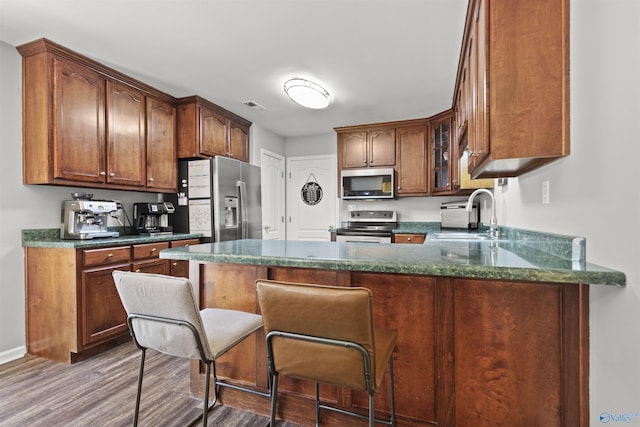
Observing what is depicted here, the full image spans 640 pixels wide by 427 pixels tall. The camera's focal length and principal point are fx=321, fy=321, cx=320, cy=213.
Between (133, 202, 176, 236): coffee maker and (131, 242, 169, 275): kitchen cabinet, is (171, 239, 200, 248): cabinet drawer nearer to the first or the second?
(131, 242, 169, 275): kitchen cabinet

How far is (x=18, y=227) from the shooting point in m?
2.47

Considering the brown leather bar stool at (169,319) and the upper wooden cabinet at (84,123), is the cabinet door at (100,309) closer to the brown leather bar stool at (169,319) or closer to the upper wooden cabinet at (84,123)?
the upper wooden cabinet at (84,123)

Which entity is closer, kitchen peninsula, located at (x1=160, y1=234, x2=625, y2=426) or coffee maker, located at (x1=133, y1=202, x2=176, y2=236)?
kitchen peninsula, located at (x1=160, y1=234, x2=625, y2=426)

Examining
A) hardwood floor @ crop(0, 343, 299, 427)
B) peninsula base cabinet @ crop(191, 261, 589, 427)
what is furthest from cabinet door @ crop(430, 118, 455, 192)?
hardwood floor @ crop(0, 343, 299, 427)

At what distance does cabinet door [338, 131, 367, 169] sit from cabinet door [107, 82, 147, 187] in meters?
2.59

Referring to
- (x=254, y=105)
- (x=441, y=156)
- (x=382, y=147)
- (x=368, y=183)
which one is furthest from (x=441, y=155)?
(x=254, y=105)

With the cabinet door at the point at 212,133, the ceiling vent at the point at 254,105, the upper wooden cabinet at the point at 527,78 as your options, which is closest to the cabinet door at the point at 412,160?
the ceiling vent at the point at 254,105

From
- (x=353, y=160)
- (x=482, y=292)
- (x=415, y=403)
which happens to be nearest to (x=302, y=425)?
(x=415, y=403)

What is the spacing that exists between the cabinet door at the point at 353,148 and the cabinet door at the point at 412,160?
0.48m

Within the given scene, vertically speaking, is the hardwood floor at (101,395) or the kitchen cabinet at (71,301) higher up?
the kitchen cabinet at (71,301)

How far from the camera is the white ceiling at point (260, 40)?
2027mm

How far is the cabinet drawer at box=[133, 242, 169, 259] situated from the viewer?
2756mm

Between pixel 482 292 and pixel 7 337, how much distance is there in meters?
3.26

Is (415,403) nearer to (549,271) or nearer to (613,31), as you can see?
(549,271)
